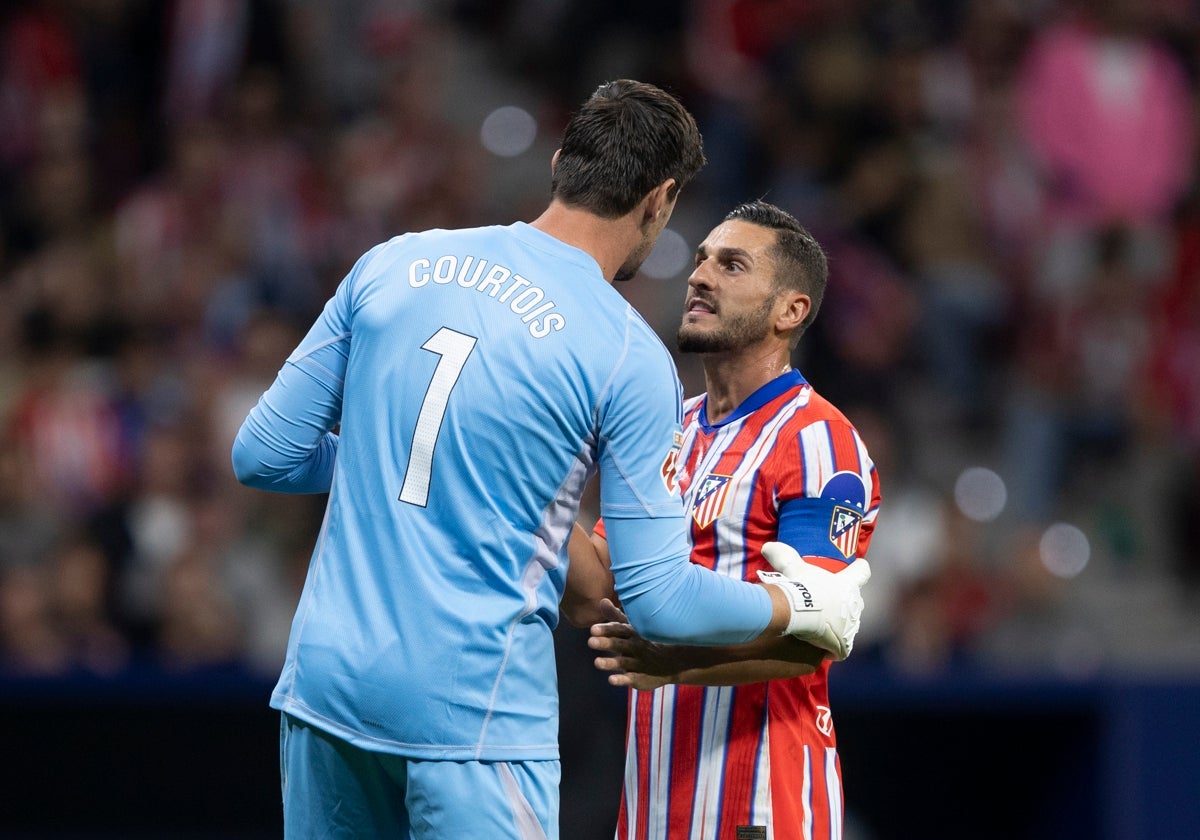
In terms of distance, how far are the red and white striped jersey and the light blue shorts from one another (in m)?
0.70

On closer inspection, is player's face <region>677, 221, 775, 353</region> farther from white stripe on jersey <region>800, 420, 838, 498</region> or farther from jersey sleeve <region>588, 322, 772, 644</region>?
jersey sleeve <region>588, 322, 772, 644</region>

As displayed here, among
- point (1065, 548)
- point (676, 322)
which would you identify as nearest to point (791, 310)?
point (676, 322)

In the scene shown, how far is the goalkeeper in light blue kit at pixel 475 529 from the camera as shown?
125 inches

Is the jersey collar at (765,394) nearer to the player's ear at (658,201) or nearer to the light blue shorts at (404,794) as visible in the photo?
the player's ear at (658,201)

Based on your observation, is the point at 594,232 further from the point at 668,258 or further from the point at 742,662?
the point at 668,258

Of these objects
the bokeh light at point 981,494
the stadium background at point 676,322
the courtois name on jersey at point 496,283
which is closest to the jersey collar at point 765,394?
the courtois name on jersey at point 496,283

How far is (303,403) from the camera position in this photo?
3.40m

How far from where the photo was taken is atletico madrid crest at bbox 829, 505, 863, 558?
3781 millimetres

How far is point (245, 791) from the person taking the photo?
25.1 ft

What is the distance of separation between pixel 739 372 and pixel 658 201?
0.84 meters

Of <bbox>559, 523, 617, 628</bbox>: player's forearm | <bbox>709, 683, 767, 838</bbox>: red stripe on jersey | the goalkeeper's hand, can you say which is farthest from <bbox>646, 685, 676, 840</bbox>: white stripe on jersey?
the goalkeeper's hand

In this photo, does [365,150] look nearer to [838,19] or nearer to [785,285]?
[838,19]

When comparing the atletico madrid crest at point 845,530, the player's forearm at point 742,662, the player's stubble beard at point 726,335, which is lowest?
the player's forearm at point 742,662

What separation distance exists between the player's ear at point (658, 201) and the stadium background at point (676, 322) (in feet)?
12.1
